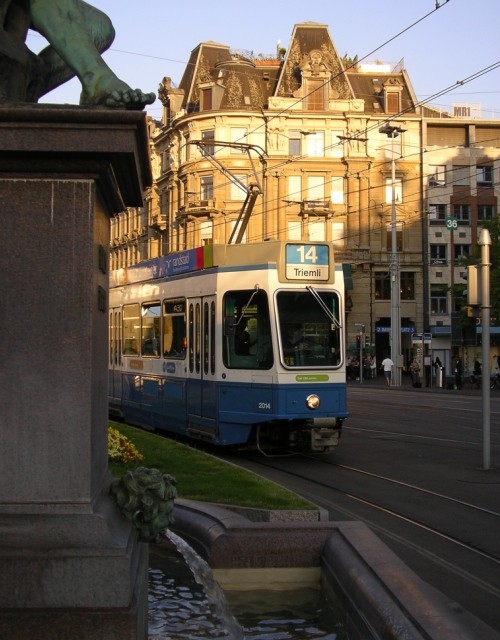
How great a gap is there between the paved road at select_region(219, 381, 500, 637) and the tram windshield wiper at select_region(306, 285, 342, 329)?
84.8 inches

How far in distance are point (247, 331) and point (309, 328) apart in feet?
3.17

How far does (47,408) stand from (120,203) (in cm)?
130

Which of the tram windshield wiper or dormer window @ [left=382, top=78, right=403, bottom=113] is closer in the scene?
the tram windshield wiper

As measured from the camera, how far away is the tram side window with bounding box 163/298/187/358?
56.4 ft

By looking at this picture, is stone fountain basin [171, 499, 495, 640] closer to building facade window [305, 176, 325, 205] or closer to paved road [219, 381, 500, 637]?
paved road [219, 381, 500, 637]

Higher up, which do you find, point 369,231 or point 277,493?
point 369,231

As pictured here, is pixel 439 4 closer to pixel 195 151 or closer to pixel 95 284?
pixel 95 284

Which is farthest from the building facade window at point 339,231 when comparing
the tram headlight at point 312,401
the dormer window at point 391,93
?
the tram headlight at point 312,401

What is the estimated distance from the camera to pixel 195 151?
6831 cm

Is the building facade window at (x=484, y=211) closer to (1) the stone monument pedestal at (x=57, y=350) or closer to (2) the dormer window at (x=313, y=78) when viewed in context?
(2) the dormer window at (x=313, y=78)

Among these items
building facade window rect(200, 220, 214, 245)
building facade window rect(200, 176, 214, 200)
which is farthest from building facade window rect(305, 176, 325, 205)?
building facade window rect(200, 220, 214, 245)

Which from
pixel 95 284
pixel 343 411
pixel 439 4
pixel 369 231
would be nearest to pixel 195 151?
pixel 369 231

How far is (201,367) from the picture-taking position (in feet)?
53.5

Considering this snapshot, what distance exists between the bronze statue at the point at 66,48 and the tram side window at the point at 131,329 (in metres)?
15.0
